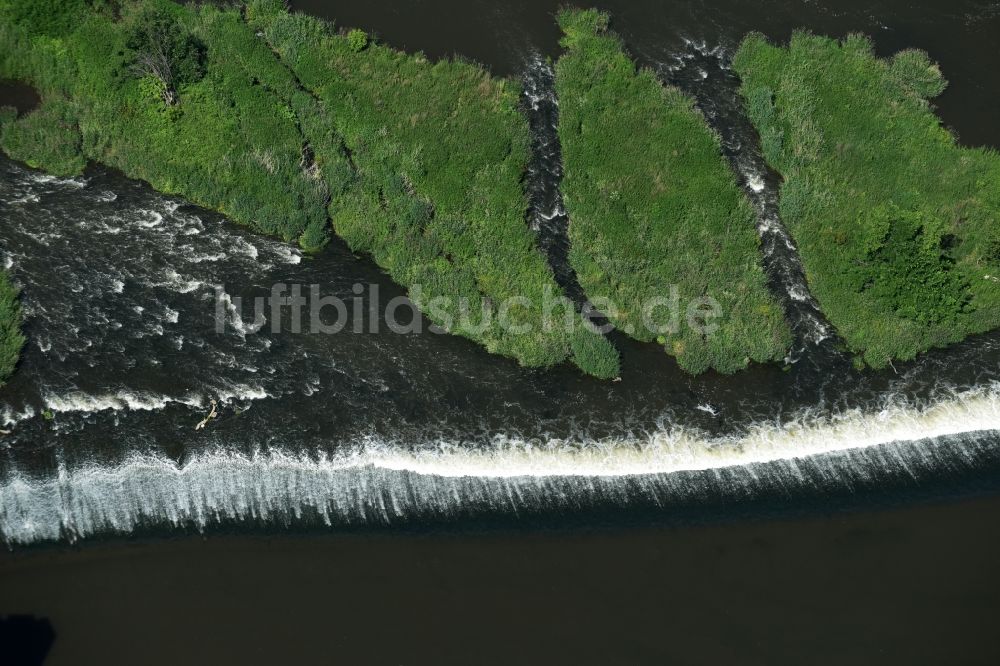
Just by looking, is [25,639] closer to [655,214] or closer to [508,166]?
[508,166]

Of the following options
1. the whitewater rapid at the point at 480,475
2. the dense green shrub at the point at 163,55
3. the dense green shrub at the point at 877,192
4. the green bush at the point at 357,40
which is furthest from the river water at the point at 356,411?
the green bush at the point at 357,40

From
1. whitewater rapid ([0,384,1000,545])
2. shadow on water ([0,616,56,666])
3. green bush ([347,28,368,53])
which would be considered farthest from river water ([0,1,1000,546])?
green bush ([347,28,368,53])

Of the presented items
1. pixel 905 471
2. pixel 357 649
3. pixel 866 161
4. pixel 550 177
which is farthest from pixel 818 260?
pixel 357 649

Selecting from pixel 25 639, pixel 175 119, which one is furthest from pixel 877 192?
pixel 25 639

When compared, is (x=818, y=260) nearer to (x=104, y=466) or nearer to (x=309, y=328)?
(x=309, y=328)

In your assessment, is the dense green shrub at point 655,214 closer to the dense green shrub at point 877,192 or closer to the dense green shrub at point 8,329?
the dense green shrub at point 877,192
